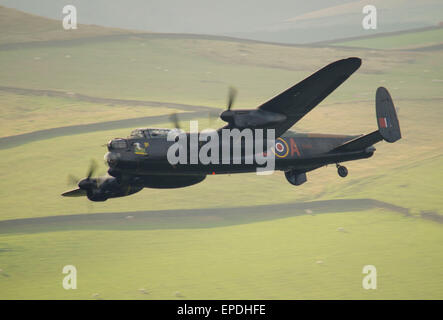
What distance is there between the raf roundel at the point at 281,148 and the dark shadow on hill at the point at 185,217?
A: 271 ft

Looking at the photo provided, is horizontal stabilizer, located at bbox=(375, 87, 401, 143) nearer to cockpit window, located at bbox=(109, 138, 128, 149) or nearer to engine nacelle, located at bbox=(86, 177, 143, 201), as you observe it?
cockpit window, located at bbox=(109, 138, 128, 149)

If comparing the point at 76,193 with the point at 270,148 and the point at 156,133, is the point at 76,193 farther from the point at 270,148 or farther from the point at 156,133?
the point at 270,148

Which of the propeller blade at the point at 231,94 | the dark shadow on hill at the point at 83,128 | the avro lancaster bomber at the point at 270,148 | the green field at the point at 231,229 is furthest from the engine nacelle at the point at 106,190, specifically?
the dark shadow on hill at the point at 83,128

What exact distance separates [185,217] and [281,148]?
88326mm

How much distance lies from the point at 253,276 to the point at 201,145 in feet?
224

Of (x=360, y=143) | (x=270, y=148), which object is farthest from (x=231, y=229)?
(x=270, y=148)

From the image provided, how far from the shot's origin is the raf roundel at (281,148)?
1660 inches

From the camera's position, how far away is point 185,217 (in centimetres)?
12900

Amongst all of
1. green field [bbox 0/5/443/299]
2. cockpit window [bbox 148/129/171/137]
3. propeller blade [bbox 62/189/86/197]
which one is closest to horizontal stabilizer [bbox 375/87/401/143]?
cockpit window [bbox 148/129/171/137]

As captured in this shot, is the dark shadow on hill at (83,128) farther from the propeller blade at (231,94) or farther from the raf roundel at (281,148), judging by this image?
the propeller blade at (231,94)

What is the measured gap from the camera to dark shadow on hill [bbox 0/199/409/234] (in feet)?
396

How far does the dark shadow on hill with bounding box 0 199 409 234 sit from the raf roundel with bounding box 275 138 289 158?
8260 cm
